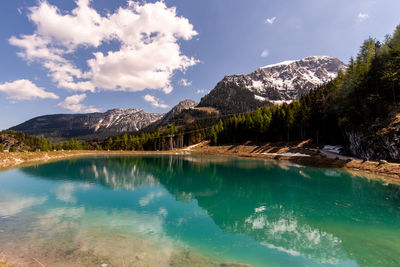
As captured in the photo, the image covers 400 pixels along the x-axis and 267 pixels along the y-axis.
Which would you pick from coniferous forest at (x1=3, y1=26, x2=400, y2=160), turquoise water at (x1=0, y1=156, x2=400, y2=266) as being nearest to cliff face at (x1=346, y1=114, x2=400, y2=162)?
coniferous forest at (x1=3, y1=26, x2=400, y2=160)

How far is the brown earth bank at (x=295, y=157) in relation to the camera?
97.3 feet

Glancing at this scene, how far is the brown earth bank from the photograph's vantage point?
29664 mm

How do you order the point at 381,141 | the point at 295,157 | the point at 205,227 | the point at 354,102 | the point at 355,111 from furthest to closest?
the point at 295,157 → the point at 354,102 → the point at 355,111 → the point at 381,141 → the point at 205,227

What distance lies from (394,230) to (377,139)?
101 feet

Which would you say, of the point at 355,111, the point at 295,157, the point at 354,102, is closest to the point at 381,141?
the point at 355,111

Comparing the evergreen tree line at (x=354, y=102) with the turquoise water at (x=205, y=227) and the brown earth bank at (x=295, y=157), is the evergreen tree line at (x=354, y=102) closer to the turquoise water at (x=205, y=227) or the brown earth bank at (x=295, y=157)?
the brown earth bank at (x=295, y=157)

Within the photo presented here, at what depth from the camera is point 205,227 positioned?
1298 cm

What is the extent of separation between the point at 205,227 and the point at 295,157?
4845 cm

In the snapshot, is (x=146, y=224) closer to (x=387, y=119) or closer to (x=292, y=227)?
(x=292, y=227)

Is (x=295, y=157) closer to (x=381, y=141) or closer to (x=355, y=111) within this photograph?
(x=355, y=111)

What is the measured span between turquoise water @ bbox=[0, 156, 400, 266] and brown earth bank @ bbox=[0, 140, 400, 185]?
29.1 ft

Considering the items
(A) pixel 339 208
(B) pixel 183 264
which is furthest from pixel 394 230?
(B) pixel 183 264

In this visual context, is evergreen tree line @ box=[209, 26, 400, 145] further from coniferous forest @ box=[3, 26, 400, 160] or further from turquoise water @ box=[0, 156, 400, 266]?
turquoise water @ box=[0, 156, 400, 266]

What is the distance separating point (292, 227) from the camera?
12828 millimetres
